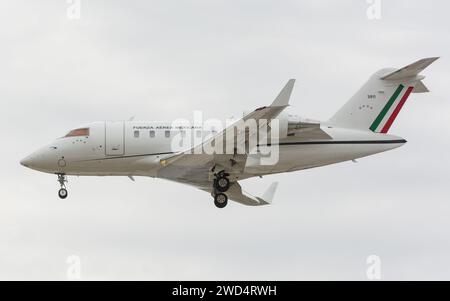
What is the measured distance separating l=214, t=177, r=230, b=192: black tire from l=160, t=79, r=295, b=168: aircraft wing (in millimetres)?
1128

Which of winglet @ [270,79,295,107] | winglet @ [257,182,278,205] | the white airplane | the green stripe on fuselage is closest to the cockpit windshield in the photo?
the white airplane

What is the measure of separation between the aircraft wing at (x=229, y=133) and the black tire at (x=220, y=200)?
1.59 metres

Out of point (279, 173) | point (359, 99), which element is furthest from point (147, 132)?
point (359, 99)

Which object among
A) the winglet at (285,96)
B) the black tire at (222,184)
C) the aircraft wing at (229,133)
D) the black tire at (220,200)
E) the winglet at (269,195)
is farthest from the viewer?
the winglet at (269,195)

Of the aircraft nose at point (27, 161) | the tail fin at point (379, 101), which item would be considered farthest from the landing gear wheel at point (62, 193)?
the tail fin at point (379, 101)

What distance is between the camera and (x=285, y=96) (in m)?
33.5

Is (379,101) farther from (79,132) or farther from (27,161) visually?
(27,161)

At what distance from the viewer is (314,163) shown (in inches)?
1497

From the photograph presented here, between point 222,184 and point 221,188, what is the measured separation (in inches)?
6.1

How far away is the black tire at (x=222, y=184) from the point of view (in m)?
37.9

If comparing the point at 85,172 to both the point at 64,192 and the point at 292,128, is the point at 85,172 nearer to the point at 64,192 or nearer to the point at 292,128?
the point at 64,192

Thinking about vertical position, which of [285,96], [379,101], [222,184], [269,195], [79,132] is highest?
[379,101]

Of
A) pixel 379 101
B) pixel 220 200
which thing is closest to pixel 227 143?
pixel 220 200

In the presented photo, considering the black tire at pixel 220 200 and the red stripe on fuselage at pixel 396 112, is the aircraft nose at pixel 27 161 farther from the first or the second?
the red stripe on fuselage at pixel 396 112
